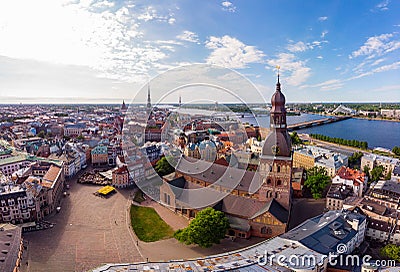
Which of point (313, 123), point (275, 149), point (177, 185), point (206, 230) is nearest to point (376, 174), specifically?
point (275, 149)

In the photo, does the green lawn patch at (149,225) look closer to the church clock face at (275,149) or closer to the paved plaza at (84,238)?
the paved plaza at (84,238)

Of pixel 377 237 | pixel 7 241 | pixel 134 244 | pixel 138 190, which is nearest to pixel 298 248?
pixel 377 237

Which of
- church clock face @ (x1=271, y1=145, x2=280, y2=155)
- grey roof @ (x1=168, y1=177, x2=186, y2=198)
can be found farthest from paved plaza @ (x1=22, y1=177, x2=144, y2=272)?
church clock face @ (x1=271, y1=145, x2=280, y2=155)

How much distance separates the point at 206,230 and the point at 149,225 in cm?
634

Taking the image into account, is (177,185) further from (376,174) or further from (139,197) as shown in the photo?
(376,174)

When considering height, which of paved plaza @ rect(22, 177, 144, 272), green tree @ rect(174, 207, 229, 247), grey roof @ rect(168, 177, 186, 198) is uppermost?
grey roof @ rect(168, 177, 186, 198)

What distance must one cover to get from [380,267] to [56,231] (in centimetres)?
2313

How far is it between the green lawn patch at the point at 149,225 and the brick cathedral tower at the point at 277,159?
8.24 meters

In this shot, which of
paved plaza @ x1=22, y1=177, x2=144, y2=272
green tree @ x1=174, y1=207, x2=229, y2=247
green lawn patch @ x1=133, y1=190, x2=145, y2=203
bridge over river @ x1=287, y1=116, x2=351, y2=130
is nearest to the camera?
paved plaza @ x1=22, y1=177, x2=144, y2=272

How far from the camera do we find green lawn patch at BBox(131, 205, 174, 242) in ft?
69.2

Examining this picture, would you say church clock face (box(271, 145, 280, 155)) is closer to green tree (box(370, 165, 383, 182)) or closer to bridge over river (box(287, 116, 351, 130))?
green tree (box(370, 165, 383, 182))

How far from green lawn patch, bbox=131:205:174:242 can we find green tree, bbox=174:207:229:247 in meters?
2.43

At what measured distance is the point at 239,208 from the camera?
20.8 metres

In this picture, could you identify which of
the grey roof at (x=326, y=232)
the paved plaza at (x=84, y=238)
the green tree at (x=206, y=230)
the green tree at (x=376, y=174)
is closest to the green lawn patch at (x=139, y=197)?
the paved plaza at (x=84, y=238)
